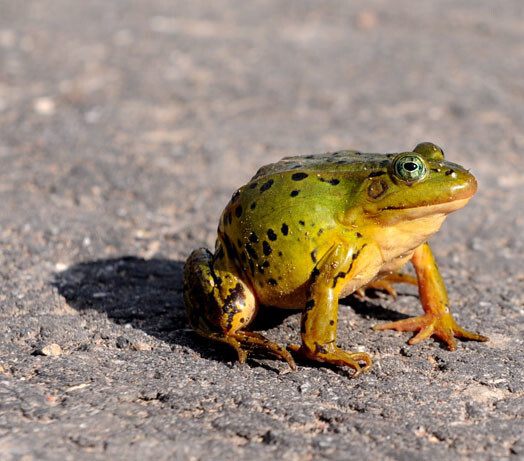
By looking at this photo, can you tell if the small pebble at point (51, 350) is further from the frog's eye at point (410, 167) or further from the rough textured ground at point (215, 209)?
the frog's eye at point (410, 167)

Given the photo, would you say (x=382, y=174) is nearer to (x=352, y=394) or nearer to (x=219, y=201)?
(x=352, y=394)

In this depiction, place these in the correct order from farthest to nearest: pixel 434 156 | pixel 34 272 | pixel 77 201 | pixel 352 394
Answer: pixel 77 201 → pixel 34 272 → pixel 434 156 → pixel 352 394

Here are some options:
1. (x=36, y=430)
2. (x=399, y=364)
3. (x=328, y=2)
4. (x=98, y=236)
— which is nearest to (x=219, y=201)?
(x=98, y=236)

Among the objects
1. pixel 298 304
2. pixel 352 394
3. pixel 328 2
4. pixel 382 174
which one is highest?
pixel 328 2

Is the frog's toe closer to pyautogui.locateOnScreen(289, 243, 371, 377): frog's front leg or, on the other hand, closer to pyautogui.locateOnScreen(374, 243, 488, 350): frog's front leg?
pyautogui.locateOnScreen(374, 243, 488, 350): frog's front leg

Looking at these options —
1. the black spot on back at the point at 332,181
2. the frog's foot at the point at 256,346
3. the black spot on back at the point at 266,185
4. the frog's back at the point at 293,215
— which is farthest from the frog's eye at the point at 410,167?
the frog's foot at the point at 256,346

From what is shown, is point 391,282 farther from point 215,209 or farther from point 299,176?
point 215,209

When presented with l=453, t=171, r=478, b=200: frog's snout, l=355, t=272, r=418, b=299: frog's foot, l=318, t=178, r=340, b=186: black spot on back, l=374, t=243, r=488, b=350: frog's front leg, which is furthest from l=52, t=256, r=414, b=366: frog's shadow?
l=453, t=171, r=478, b=200: frog's snout
